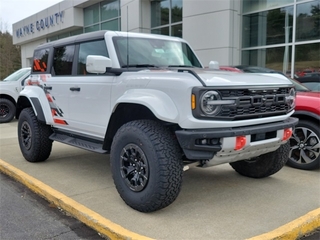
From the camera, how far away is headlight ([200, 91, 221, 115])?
312 cm

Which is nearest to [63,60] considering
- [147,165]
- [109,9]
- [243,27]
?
[147,165]

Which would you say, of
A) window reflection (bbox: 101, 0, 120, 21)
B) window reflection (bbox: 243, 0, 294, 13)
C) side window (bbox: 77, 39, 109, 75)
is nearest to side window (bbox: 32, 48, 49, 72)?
side window (bbox: 77, 39, 109, 75)

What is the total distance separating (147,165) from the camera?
3.33 m

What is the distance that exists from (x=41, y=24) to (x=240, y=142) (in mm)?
24158

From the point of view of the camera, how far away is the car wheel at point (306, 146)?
4.82 meters

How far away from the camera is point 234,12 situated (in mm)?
11914

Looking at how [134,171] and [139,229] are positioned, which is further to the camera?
[134,171]

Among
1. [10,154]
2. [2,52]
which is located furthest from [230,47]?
[2,52]

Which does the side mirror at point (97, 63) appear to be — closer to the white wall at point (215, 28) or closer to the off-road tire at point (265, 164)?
the off-road tire at point (265, 164)

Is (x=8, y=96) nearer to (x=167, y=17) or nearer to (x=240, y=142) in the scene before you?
(x=167, y=17)

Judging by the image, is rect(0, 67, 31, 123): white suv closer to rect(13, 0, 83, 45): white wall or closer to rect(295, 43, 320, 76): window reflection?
rect(295, 43, 320, 76): window reflection

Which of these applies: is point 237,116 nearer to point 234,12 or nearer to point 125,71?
point 125,71

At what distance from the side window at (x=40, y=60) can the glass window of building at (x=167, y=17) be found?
9.06 metres

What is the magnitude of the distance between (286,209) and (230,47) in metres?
9.02
